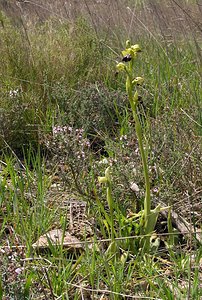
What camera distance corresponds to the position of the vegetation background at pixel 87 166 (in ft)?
4.49

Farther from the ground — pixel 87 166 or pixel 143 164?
pixel 143 164

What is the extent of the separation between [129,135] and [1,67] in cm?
113

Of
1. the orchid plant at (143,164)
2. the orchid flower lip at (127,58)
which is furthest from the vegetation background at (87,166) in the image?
the orchid flower lip at (127,58)

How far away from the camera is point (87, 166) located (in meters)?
2.00

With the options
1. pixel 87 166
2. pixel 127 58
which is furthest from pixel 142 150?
pixel 87 166

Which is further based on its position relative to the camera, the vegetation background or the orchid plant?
the orchid plant

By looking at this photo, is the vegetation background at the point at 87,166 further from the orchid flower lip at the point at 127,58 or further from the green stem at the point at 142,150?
the orchid flower lip at the point at 127,58

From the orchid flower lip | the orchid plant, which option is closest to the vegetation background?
the orchid plant

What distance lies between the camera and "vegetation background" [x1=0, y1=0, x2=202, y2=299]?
1.37 m

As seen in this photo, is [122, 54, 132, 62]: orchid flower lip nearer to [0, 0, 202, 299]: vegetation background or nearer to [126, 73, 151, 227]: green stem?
[126, 73, 151, 227]: green stem

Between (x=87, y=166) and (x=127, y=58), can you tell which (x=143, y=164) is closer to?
(x=127, y=58)

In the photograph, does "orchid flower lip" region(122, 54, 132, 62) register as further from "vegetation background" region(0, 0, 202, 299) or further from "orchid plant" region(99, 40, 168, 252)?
"vegetation background" region(0, 0, 202, 299)

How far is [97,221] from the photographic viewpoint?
176cm

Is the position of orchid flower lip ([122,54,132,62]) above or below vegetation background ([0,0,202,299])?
above
